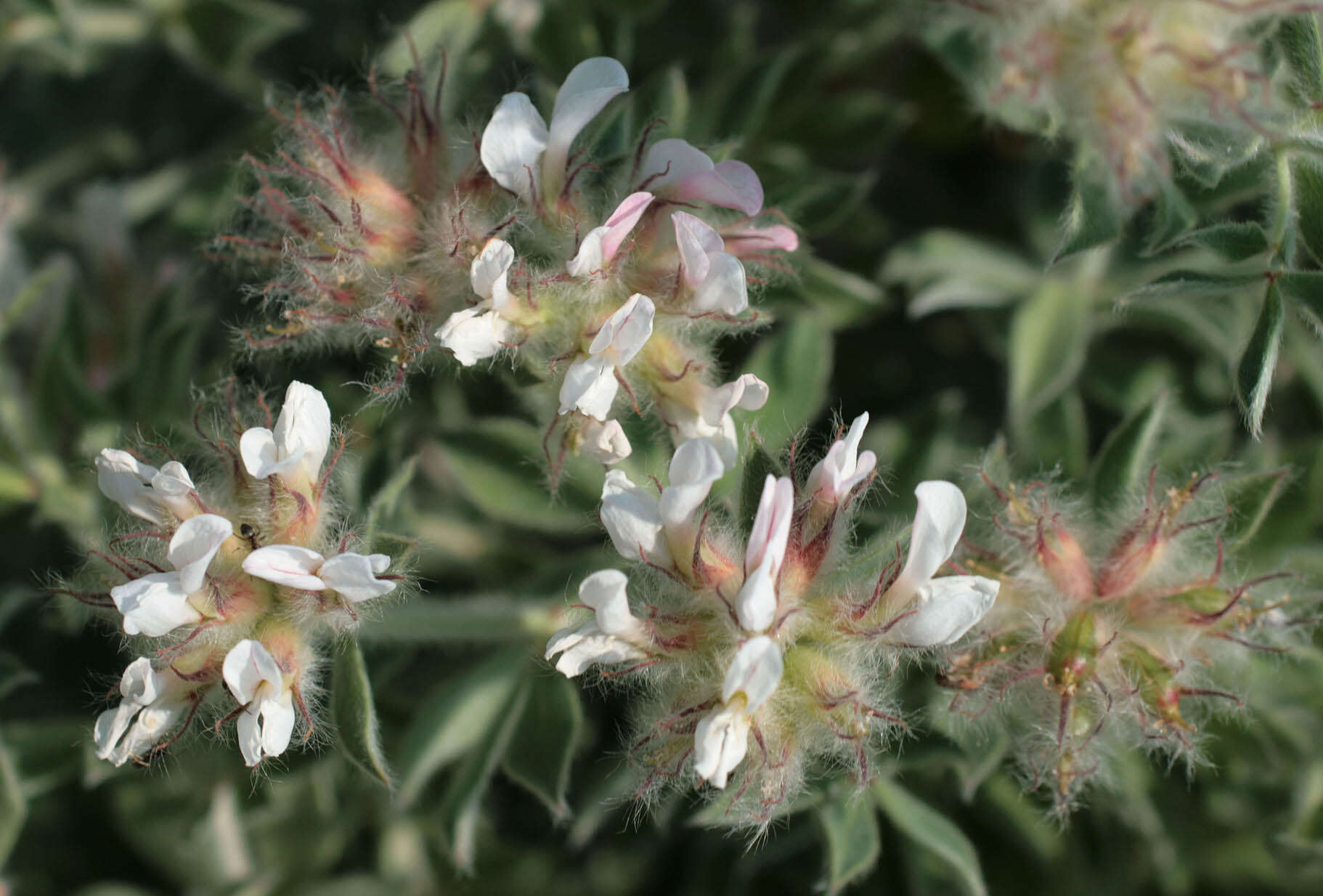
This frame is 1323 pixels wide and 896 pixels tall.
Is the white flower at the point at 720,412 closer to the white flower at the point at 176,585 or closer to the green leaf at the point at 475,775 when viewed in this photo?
the white flower at the point at 176,585

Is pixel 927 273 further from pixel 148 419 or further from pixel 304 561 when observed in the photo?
pixel 148 419

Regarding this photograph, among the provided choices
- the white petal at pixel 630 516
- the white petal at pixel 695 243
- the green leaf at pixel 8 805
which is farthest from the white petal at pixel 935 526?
the green leaf at pixel 8 805

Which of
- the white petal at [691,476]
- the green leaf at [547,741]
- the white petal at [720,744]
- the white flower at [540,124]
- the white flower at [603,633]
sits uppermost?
the white flower at [540,124]

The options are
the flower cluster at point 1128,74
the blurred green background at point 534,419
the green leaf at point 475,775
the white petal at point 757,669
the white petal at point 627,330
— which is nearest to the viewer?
the white petal at point 757,669

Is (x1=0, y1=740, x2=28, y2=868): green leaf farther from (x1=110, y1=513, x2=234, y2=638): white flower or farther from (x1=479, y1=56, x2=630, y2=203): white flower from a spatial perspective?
(x1=479, y1=56, x2=630, y2=203): white flower

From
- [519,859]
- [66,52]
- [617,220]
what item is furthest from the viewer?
[519,859]

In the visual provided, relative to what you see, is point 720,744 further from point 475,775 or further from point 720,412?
point 475,775

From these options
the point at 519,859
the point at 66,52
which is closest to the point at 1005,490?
the point at 519,859
